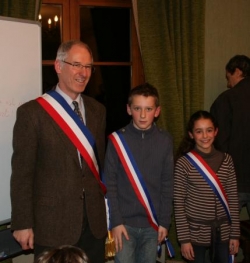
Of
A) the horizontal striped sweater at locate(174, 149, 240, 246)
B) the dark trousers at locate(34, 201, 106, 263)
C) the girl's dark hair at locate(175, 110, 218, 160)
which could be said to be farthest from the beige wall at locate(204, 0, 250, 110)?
the dark trousers at locate(34, 201, 106, 263)

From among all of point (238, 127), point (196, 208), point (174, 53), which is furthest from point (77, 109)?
point (238, 127)

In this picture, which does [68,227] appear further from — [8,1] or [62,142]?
[8,1]

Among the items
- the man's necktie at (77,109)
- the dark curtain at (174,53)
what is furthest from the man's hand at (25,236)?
the dark curtain at (174,53)

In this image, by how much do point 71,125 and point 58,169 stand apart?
226 mm

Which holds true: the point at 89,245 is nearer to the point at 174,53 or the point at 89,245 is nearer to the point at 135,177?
the point at 135,177

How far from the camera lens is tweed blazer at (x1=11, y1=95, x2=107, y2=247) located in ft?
5.86

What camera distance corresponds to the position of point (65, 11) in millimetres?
2902

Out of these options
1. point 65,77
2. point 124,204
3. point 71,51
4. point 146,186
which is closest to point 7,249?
point 124,204

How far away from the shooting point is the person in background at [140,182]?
2145 mm

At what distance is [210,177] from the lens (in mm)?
2311

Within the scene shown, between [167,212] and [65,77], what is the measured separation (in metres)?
0.93

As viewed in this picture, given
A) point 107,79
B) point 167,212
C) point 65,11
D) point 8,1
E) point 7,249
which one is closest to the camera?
point 7,249

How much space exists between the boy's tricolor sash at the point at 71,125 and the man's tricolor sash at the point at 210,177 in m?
0.66

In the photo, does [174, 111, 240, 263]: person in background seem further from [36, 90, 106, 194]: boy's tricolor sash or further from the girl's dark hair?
[36, 90, 106, 194]: boy's tricolor sash
